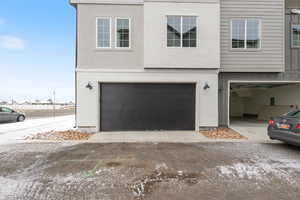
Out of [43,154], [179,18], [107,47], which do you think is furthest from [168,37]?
[43,154]

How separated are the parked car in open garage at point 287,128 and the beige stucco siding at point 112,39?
5.97 m

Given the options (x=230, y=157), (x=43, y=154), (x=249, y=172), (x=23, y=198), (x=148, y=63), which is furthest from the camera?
(x=148, y=63)

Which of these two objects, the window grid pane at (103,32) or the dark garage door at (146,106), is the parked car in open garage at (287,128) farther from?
the window grid pane at (103,32)

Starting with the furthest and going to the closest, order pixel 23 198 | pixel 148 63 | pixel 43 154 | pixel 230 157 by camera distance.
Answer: pixel 148 63, pixel 43 154, pixel 230 157, pixel 23 198

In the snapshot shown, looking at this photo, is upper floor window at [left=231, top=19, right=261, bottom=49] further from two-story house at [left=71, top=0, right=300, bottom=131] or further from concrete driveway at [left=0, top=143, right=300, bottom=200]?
concrete driveway at [left=0, top=143, right=300, bottom=200]

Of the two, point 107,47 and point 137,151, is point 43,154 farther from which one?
point 107,47

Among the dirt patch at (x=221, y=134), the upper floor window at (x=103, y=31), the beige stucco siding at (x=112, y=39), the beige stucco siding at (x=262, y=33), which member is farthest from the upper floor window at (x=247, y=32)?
the upper floor window at (x=103, y=31)

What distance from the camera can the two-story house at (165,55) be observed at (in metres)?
7.36

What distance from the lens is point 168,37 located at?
7.40 metres

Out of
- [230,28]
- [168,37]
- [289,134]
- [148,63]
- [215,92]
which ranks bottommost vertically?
[289,134]

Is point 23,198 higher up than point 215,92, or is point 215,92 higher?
point 215,92

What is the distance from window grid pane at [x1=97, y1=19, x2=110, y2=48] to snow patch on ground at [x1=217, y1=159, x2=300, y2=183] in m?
7.07

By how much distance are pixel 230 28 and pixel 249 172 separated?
23.4 feet

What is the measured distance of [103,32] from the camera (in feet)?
24.5
